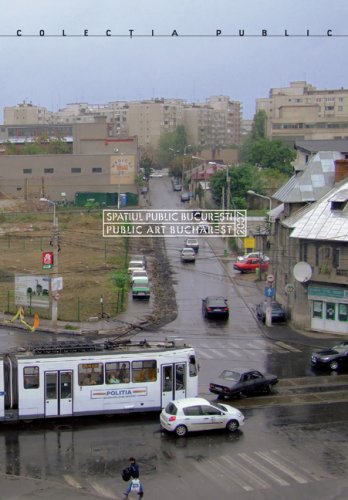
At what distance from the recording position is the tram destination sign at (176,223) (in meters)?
77.0

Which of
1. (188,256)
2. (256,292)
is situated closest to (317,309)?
(256,292)

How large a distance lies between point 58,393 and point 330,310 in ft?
61.6

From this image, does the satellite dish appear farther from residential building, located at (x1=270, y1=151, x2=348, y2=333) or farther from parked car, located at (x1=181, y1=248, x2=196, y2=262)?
parked car, located at (x1=181, y1=248, x2=196, y2=262)

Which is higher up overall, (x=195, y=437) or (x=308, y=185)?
(x=308, y=185)

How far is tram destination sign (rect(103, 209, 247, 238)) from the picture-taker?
77.0 m

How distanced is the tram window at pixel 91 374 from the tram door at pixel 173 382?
1935mm

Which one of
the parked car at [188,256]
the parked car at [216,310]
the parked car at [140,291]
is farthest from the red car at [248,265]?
the parked car at [216,310]

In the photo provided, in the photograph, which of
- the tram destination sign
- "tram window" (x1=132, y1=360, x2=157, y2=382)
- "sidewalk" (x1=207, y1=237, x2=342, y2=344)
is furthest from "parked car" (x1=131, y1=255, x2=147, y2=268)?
"tram window" (x1=132, y1=360, x2=157, y2=382)

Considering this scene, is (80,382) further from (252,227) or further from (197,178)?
(197,178)

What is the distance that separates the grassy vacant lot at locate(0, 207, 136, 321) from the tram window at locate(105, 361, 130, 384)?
16.9 m

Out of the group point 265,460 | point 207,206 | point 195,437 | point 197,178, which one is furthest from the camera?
point 197,178

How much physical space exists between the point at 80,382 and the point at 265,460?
6.09 m

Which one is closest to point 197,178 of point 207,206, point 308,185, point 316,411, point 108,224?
point 207,206

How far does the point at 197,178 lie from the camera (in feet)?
390
